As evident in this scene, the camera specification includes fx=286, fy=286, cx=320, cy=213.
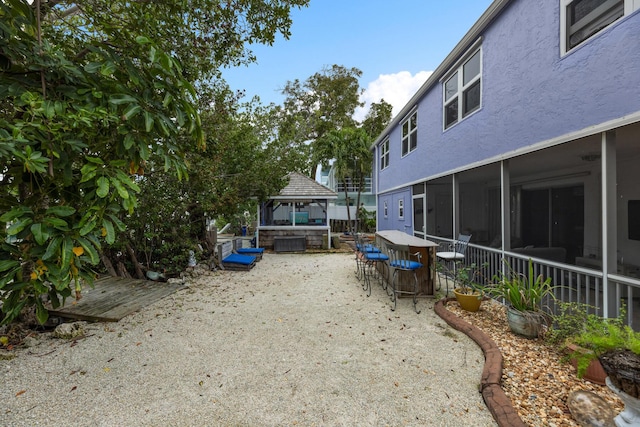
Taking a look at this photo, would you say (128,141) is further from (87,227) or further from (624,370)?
(624,370)

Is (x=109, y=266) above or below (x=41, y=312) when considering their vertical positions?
below

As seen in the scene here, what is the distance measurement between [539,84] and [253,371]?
19.1 ft

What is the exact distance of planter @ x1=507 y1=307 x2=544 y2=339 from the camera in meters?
3.74

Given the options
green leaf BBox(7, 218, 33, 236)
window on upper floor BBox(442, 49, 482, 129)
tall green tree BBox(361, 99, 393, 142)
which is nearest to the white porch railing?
window on upper floor BBox(442, 49, 482, 129)

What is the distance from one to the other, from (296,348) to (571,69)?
5.33 metres

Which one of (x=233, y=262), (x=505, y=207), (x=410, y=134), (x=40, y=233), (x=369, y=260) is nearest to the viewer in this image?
(x=40, y=233)

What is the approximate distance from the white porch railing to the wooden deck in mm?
6576

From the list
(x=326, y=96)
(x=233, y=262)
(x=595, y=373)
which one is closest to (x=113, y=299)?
(x=233, y=262)

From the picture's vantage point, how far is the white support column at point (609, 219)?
10.7ft

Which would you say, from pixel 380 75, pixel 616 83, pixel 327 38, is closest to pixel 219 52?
pixel 616 83

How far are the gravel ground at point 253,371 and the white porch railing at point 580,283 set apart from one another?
1548 mm

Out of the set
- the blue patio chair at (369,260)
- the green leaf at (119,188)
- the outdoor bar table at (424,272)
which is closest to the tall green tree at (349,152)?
the blue patio chair at (369,260)

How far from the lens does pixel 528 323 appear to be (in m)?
3.75

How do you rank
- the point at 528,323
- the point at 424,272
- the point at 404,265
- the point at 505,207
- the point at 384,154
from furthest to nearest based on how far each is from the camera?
the point at 384,154
the point at 424,272
the point at 505,207
the point at 404,265
the point at 528,323
